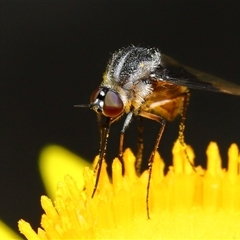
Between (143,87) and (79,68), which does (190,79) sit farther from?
(79,68)

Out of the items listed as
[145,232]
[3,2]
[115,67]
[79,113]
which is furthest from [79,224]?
[3,2]

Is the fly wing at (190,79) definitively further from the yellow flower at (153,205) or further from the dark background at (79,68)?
the dark background at (79,68)

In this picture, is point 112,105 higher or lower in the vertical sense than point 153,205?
higher

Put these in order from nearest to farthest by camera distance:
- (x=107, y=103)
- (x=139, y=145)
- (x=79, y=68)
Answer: (x=107, y=103), (x=139, y=145), (x=79, y=68)

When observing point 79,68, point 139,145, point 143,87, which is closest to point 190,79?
point 143,87

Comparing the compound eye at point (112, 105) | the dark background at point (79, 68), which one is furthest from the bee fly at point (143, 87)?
the dark background at point (79, 68)

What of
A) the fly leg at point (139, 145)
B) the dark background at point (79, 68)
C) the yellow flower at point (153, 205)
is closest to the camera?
the yellow flower at point (153, 205)

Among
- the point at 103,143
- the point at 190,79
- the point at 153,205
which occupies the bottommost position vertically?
the point at 153,205

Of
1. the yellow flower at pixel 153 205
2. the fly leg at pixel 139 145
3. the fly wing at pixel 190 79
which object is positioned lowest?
the yellow flower at pixel 153 205
